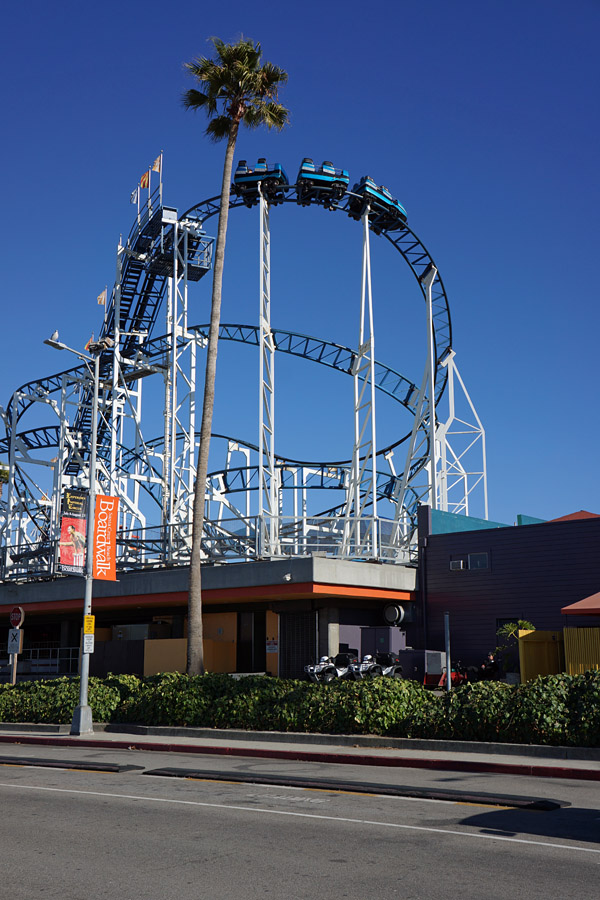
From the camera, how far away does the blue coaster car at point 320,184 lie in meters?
32.5

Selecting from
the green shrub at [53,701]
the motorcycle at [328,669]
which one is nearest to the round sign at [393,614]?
the motorcycle at [328,669]

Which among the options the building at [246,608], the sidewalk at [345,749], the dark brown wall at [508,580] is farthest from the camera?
the building at [246,608]

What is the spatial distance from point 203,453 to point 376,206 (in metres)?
15.0

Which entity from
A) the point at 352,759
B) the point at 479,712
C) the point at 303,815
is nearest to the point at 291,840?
the point at 303,815

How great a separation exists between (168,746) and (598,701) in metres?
8.41

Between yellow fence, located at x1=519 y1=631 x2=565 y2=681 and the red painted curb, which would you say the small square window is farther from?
the red painted curb

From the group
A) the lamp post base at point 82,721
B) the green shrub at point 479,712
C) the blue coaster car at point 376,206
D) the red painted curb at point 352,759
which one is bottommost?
the red painted curb at point 352,759

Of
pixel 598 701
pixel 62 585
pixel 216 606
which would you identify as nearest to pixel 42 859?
pixel 598 701

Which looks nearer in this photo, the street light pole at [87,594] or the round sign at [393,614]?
A: the street light pole at [87,594]

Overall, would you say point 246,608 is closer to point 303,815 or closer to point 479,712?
point 479,712

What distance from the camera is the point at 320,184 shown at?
32625mm

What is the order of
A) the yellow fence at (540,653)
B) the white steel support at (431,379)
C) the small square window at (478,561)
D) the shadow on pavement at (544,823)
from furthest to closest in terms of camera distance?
the white steel support at (431,379)
the small square window at (478,561)
the yellow fence at (540,653)
the shadow on pavement at (544,823)

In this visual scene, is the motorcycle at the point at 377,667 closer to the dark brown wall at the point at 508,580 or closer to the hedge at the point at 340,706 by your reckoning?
the dark brown wall at the point at 508,580

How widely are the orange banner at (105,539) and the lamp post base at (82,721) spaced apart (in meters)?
3.84
